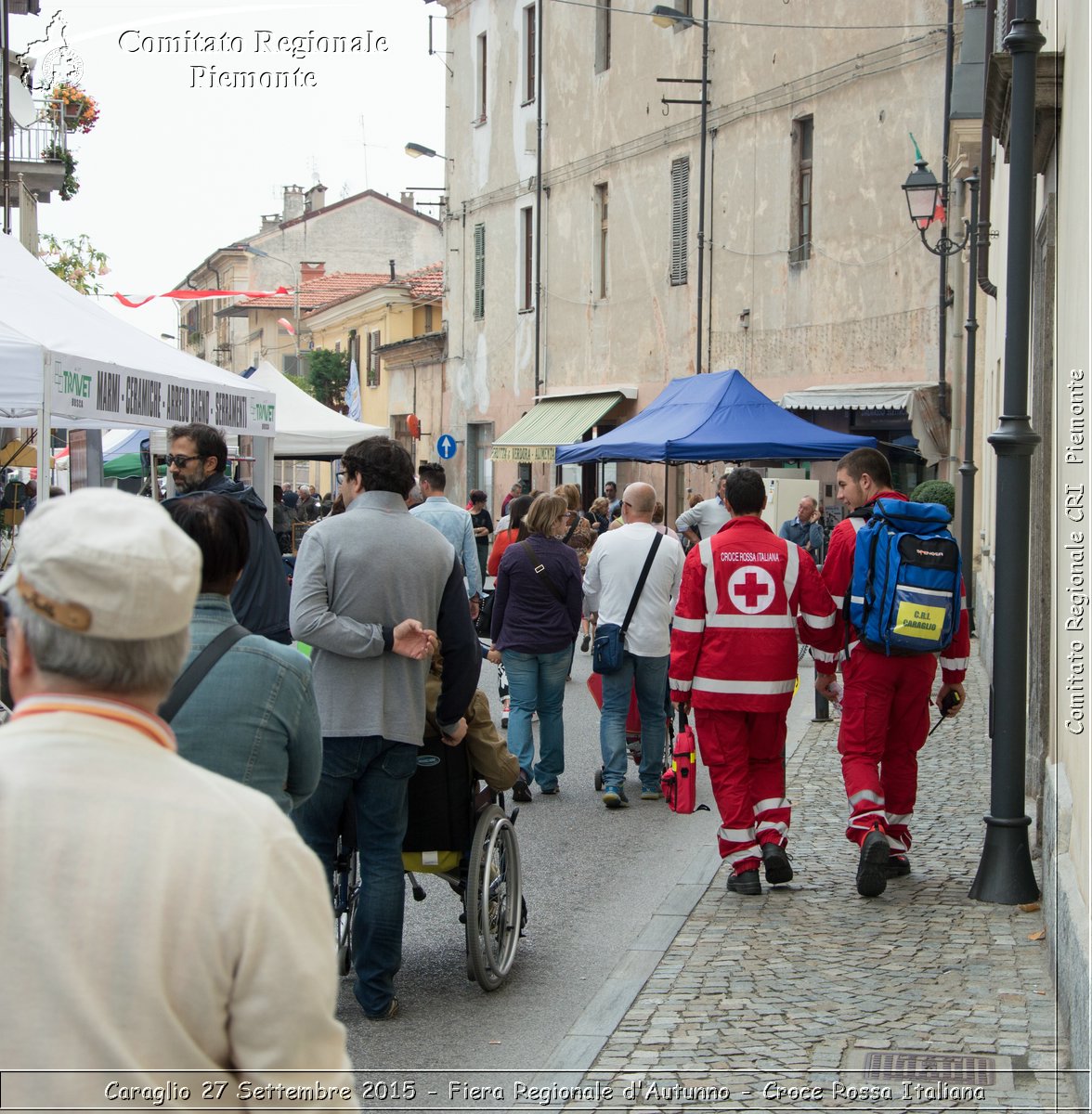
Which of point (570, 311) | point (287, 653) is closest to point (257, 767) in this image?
point (287, 653)

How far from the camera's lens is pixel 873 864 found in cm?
687

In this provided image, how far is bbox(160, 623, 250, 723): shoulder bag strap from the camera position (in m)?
3.62

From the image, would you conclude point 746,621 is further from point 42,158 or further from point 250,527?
point 42,158

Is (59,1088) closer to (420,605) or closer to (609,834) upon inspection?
(420,605)

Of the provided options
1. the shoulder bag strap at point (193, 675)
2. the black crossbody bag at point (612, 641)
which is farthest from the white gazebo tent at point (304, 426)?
the shoulder bag strap at point (193, 675)

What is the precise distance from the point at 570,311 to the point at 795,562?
2583 cm

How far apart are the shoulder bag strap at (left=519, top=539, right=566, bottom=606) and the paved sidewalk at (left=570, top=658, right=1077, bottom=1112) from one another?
2.41 metres

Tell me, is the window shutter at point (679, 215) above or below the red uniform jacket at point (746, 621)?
above

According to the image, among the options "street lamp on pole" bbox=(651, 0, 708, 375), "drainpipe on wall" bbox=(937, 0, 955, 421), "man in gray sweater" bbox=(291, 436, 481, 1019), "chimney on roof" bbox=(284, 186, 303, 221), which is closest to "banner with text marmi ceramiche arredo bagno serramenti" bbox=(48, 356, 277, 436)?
"man in gray sweater" bbox=(291, 436, 481, 1019)

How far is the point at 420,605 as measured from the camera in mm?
5406

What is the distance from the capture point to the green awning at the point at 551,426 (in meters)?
29.7

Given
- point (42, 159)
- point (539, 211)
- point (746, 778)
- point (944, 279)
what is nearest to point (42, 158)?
point (42, 159)

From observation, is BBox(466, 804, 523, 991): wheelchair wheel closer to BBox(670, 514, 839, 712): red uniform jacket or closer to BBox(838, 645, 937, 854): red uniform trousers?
BBox(670, 514, 839, 712): red uniform jacket

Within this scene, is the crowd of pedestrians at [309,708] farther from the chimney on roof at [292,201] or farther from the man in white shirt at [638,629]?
the chimney on roof at [292,201]
